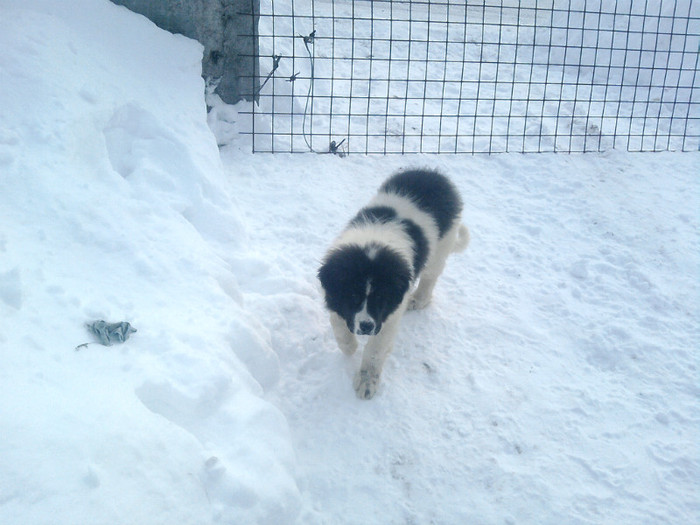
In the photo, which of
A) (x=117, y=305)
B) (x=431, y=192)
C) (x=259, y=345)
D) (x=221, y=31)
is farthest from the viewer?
(x=221, y=31)

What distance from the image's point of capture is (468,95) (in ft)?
26.3

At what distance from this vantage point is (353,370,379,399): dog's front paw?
3.74 m

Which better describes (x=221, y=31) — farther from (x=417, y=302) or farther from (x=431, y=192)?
(x=417, y=302)

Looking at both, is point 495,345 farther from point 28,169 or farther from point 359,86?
point 359,86

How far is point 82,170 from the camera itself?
3775mm

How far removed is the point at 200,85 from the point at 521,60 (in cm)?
551

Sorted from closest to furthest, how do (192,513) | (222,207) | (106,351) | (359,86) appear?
(192,513) → (106,351) → (222,207) → (359,86)

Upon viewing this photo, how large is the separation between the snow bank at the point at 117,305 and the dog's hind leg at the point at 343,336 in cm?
39

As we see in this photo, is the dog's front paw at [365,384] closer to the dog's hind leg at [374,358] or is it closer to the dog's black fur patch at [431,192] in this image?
the dog's hind leg at [374,358]

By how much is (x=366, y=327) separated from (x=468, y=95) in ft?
17.2

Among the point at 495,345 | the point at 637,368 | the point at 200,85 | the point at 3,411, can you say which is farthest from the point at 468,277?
the point at 3,411

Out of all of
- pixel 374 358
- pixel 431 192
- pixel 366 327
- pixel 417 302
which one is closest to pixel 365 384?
pixel 374 358

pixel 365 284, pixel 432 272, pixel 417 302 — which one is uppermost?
pixel 365 284

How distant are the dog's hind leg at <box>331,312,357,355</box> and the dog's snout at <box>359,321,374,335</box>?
0.30 meters
